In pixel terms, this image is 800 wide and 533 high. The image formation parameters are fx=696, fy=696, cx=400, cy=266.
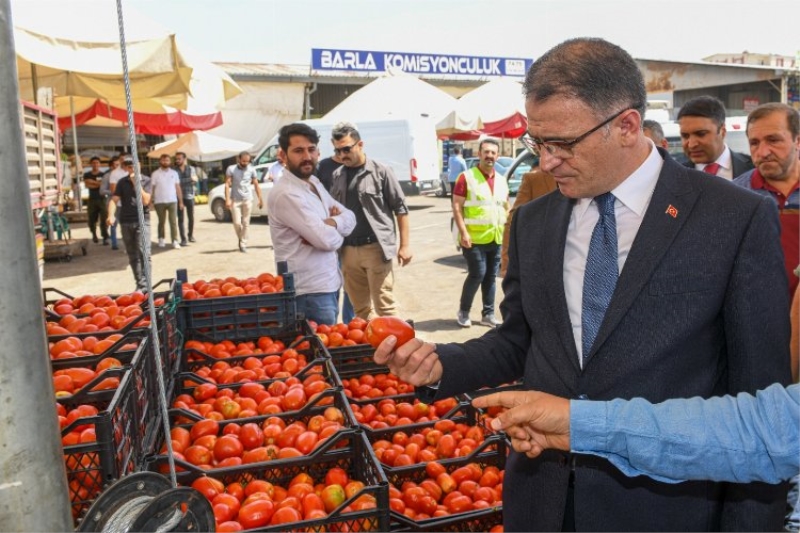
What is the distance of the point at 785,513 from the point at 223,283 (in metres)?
3.64

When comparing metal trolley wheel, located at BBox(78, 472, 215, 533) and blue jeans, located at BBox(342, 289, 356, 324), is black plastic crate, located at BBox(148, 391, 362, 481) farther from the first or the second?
blue jeans, located at BBox(342, 289, 356, 324)

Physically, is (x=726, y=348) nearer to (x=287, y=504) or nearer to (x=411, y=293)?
(x=287, y=504)

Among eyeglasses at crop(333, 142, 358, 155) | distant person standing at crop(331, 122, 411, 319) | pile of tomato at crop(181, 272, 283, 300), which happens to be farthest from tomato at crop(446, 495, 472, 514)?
eyeglasses at crop(333, 142, 358, 155)

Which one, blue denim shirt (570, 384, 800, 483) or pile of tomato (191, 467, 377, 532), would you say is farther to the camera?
pile of tomato (191, 467, 377, 532)

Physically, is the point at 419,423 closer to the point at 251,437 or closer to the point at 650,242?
the point at 251,437

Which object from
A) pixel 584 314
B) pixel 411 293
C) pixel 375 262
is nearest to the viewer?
pixel 584 314

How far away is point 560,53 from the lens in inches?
71.3

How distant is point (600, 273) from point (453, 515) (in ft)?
3.78

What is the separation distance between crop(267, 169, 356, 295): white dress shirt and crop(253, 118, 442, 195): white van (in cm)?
1407

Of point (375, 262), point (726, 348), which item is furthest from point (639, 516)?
point (375, 262)

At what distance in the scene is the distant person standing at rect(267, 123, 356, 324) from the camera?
4.79 metres

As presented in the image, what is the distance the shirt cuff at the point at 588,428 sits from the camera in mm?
1421

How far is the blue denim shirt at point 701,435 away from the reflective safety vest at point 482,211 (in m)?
5.88

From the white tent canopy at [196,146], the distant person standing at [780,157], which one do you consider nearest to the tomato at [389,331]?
the distant person standing at [780,157]
